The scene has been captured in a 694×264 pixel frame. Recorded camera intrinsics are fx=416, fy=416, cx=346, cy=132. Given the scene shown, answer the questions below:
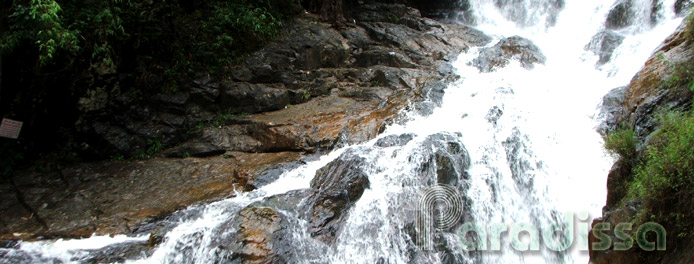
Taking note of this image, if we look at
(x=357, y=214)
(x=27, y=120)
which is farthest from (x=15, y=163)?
(x=357, y=214)

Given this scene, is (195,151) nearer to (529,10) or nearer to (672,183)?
(672,183)

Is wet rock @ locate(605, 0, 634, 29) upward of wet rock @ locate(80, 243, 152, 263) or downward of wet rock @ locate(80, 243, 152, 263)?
upward

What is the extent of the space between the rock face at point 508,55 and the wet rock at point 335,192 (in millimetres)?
5930

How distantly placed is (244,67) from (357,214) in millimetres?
5655

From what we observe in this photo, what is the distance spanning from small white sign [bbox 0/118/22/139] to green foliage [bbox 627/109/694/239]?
10244mm

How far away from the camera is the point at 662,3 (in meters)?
10.7

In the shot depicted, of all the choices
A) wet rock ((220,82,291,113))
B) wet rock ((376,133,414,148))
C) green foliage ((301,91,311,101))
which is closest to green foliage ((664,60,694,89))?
wet rock ((376,133,414,148))

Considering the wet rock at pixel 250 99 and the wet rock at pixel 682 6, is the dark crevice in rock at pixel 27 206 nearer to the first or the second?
the wet rock at pixel 250 99

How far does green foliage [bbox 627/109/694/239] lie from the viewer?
4.19m

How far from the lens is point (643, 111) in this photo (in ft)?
20.8

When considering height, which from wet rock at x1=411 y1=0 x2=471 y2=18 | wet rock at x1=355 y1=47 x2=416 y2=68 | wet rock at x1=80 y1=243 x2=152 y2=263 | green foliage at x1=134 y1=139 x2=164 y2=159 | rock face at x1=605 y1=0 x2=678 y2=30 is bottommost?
wet rock at x1=80 y1=243 x2=152 y2=263

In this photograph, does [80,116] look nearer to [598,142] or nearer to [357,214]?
[357,214]

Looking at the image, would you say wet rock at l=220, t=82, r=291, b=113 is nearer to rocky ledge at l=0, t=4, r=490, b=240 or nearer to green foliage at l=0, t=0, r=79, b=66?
rocky ledge at l=0, t=4, r=490, b=240

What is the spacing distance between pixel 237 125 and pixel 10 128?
4.23 metres
